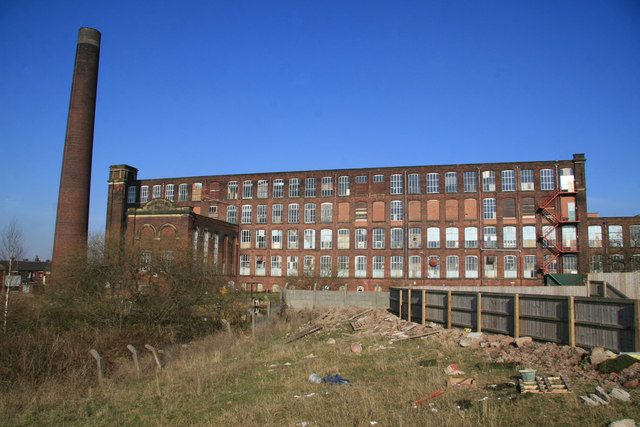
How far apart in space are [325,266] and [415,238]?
941 cm

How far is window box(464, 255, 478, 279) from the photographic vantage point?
168 ft

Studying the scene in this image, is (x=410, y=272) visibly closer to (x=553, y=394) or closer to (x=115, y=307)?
(x=115, y=307)

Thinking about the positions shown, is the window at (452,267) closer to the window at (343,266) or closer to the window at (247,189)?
the window at (343,266)

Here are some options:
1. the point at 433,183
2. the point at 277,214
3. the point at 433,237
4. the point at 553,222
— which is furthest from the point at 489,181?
the point at 277,214

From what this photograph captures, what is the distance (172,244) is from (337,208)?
28570 mm

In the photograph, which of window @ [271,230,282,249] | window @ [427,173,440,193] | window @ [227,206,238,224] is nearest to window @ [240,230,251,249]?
window @ [227,206,238,224]

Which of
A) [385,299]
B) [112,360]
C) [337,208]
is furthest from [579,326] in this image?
[337,208]

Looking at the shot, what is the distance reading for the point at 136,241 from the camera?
28531 millimetres

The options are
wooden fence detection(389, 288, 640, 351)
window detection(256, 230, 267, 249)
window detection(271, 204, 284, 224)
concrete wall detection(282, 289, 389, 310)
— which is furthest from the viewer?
window detection(256, 230, 267, 249)

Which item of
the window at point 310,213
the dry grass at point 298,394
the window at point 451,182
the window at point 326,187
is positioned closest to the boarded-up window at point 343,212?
the window at point 326,187

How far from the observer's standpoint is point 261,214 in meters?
58.9

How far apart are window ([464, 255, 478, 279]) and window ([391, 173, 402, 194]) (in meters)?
9.44

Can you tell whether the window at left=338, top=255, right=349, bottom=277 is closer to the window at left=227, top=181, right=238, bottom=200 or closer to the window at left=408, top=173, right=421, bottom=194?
the window at left=408, top=173, right=421, bottom=194

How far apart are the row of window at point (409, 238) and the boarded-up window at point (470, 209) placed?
1.19m
